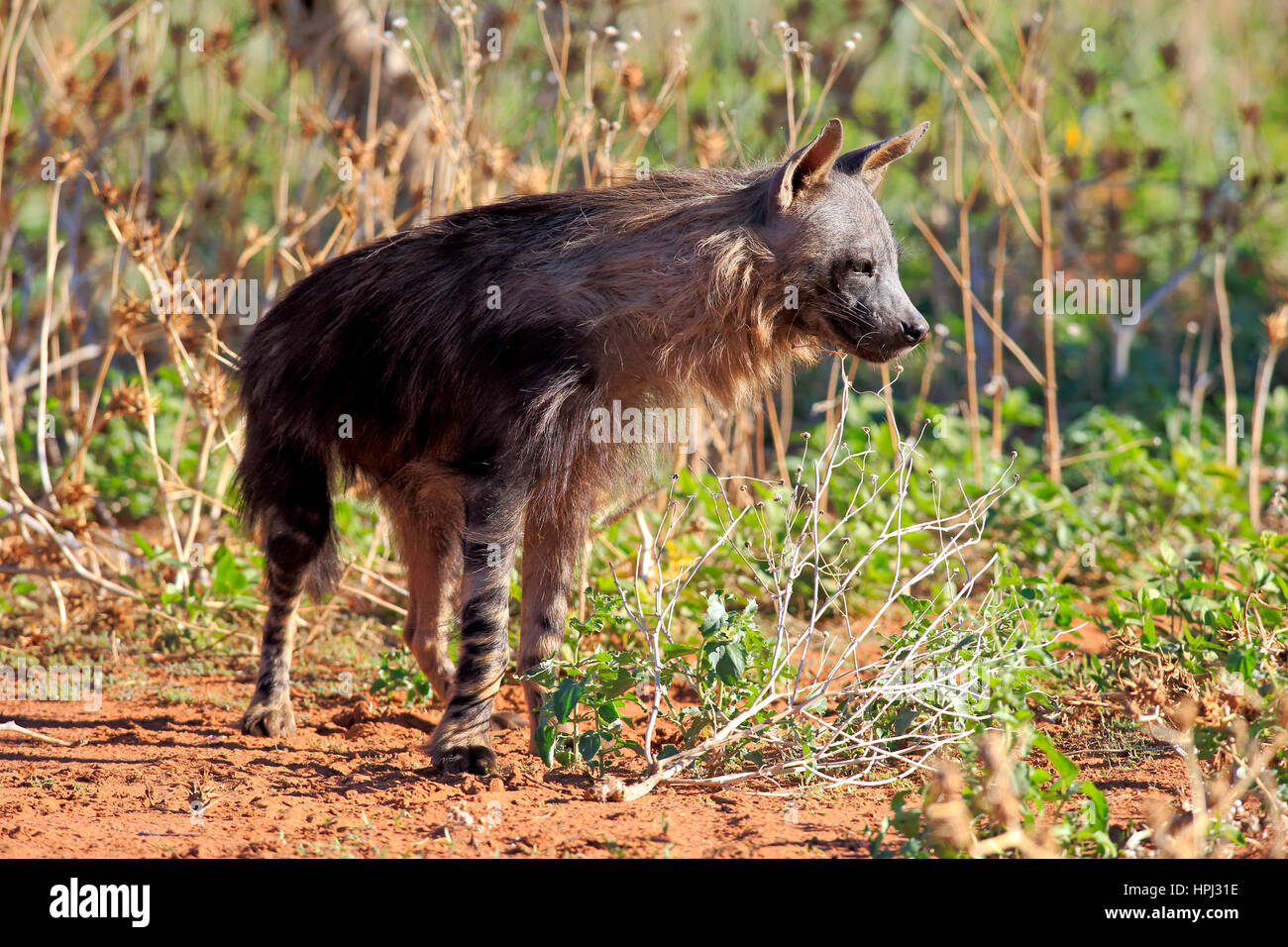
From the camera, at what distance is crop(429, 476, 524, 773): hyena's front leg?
415cm

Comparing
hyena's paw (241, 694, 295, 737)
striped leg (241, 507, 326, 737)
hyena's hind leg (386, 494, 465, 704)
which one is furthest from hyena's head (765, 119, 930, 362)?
hyena's paw (241, 694, 295, 737)

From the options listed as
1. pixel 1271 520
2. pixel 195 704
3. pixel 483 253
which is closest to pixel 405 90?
pixel 483 253

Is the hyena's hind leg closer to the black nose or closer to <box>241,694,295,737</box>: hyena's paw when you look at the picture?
<box>241,694,295,737</box>: hyena's paw

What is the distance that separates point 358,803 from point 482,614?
722mm

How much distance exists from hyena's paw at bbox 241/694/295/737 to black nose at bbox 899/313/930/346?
8.51 feet

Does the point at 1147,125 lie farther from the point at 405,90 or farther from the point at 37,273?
the point at 37,273

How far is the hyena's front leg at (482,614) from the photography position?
415 centimetres

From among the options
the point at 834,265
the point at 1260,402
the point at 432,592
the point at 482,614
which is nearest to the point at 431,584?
the point at 432,592

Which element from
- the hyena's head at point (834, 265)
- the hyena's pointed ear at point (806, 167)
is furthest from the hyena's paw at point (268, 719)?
the hyena's pointed ear at point (806, 167)

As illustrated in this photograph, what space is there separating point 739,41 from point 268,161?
381 cm

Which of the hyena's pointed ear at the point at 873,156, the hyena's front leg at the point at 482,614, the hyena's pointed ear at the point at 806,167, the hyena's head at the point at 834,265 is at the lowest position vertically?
the hyena's front leg at the point at 482,614

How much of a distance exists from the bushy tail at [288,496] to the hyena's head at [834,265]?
189 cm

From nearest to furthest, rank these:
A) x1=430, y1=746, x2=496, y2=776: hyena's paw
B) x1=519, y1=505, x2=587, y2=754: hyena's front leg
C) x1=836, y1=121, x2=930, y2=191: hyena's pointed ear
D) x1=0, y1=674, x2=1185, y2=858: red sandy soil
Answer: x1=0, y1=674, x2=1185, y2=858: red sandy soil → x1=430, y1=746, x2=496, y2=776: hyena's paw → x1=836, y1=121, x2=930, y2=191: hyena's pointed ear → x1=519, y1=505, x2=587, y2=754: hyena's front leg

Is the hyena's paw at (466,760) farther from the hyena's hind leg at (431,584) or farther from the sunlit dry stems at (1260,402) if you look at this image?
the sunlit dry stems at (1260,402)
